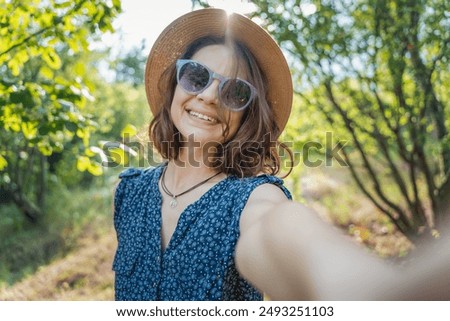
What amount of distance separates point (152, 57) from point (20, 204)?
5.96m

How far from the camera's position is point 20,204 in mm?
7262

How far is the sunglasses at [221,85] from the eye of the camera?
178cm

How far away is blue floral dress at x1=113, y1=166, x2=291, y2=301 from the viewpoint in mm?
1487

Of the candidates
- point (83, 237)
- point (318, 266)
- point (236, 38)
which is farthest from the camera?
point (83, 237)

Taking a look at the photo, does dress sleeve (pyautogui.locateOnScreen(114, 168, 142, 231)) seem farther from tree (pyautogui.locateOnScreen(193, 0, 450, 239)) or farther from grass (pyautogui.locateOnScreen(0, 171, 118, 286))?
grass (pyautogui.locateOnScreen(0, 171, 118, 286))

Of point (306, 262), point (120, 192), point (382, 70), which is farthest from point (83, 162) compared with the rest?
point (382, 70)

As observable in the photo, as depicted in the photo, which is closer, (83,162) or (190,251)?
(190,251)

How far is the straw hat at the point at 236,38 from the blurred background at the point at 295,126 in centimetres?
28

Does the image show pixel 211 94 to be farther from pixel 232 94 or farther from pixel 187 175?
pixel 187 175

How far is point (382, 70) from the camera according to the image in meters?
4.11

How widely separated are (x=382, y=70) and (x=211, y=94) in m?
2.79

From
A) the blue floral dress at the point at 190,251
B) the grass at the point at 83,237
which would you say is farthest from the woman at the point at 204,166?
the grass at the point at 83,237

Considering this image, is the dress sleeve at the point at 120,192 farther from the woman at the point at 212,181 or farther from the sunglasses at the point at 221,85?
the sunglasses at the point at 221,85
